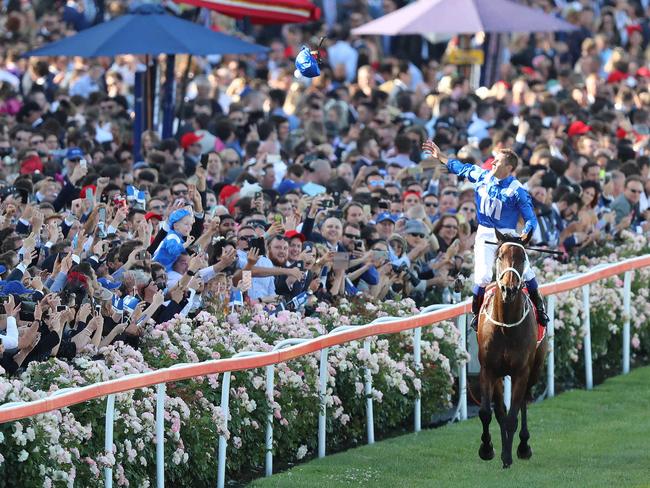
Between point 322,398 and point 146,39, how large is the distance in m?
7.82

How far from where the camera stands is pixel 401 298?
14.6m

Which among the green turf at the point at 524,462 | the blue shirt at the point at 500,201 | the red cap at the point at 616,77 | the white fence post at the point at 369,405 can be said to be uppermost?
the blue shirt at the point at 500,201

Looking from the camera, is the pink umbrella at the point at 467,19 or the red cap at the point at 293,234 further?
the pink umbrella at the point at 467,19

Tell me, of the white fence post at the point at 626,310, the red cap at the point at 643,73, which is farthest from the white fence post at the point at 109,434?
the red cap at the point at 643,73

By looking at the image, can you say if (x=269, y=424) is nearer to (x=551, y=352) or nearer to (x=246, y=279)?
(x=246, y=279)

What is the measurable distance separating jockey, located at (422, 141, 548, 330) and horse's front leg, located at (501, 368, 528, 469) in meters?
0.58

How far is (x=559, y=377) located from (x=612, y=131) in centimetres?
883

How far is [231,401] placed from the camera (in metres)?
11.7

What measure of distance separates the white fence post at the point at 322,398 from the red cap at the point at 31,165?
612cm

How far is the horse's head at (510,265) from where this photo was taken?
467 inches

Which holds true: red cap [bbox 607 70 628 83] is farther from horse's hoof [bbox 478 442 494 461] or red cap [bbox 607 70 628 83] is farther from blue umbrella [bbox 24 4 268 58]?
horse's hoof [bbox 478 442 494 461]

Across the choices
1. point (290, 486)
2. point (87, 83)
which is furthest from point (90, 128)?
point (290, 486)

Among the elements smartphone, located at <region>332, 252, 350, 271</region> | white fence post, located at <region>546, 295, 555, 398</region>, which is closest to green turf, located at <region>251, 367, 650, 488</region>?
white fence post, located at <region>546, 295, 555, 398</region>

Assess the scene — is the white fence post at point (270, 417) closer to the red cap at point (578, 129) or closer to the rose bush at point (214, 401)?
the rose bush at point (214, 401)
